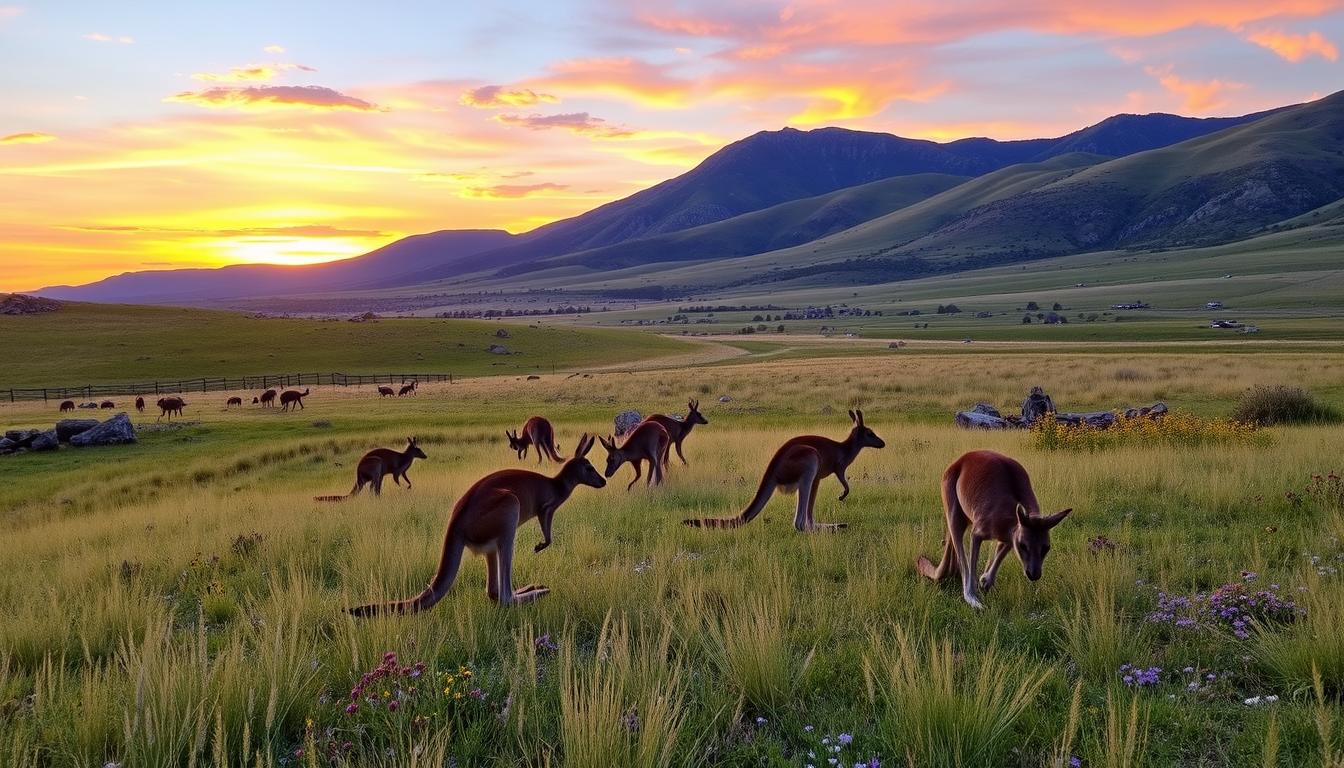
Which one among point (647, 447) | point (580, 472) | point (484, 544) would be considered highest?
point (580, 472)

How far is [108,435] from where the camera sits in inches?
1096

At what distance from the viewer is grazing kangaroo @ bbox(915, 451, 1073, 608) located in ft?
19.1

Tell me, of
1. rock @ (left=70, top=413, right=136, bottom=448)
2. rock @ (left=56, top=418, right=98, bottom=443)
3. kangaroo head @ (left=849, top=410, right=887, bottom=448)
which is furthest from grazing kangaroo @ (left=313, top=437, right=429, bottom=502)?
rock @ (left=56, top=418, right=98, bottom=443)

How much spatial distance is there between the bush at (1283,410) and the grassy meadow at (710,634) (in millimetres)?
8770

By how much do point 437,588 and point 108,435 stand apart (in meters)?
28.2

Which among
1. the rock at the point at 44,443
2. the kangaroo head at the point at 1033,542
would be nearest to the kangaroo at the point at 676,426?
the kangaroo head at the point at 1033,542

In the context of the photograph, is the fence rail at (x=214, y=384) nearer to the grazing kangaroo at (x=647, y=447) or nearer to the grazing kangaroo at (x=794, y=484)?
the grazing kangaroo at (x=647, y=447)

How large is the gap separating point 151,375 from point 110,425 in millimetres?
56229

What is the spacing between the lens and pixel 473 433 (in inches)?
1098

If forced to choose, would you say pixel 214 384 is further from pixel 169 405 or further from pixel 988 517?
pixel 988 517

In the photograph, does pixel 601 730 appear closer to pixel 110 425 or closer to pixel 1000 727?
pixel 1000 727

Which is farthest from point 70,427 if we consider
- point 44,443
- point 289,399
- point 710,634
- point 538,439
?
point 710,634

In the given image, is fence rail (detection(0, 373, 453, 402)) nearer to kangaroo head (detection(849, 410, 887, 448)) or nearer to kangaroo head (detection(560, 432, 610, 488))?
kangaroo head (detection(849, 410, 887, 448))

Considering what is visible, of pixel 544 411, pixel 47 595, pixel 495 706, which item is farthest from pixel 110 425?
pixel 495 706
